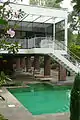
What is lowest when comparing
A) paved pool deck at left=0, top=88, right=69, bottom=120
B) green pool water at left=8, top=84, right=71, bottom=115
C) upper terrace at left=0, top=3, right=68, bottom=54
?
green pool water at left=8, top=84, right=71, bottom=115

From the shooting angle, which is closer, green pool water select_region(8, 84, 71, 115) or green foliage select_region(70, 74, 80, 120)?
green foliage select_region(70, 74, 80, 120)

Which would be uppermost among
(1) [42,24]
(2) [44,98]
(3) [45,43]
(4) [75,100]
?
(4) [75,100]

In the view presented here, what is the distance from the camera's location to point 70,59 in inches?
669

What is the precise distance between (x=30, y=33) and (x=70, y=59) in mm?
6592

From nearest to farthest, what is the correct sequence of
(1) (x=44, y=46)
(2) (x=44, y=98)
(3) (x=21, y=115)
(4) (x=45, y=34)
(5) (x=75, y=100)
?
(5) (x=75, y=100) < (3) (x=21, y=115) < (2) (x=44, y=98) < (1) (x=44, y=46) < (4) (x=45, y=34)

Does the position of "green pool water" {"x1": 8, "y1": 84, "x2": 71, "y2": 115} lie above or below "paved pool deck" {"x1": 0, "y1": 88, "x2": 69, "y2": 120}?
below

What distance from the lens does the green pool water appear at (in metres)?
11.1

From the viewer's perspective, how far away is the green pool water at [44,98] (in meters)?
11.1

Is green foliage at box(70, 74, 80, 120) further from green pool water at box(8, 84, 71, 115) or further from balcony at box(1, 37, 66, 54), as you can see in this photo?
balcony at box(1, 37, 66, 54)

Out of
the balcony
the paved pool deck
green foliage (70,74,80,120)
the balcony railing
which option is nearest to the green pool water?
the paved pool deck

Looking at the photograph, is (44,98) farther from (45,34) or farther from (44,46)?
(45,34)

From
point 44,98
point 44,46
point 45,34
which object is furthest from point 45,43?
point 45,34

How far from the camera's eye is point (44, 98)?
44.2 feet

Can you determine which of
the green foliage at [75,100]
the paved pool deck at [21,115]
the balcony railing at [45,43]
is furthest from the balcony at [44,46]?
the green foliage at [75,100]
